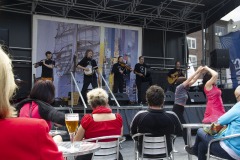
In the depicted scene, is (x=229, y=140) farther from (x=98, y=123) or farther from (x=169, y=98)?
(x=169, y=98)

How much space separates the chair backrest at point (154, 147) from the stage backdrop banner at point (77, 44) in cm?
635

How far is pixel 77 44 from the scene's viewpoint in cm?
922

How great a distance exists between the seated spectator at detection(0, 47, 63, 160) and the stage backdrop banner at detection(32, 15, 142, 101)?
7943 millimetres

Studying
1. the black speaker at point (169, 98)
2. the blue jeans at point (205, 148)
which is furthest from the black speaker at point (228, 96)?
the blue jeans at point (205, 148)

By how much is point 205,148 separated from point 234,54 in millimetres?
6867

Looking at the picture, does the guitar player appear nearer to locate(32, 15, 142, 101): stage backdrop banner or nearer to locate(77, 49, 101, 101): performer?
locate(32, 15, 142, 101): stage backdrop banner

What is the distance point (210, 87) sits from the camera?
376cm

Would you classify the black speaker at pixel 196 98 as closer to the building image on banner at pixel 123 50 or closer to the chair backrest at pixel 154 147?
the building image on banner at pixel 123 50

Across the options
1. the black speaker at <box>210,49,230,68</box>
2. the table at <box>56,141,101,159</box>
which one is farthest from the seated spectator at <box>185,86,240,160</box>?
the black speaker at <box>210,49,230,68</box>

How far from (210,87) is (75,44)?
6.14 metres

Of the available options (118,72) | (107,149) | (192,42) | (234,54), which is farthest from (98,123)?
(192,42)

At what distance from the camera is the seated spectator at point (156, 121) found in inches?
110

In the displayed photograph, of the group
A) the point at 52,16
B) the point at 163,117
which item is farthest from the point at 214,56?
the point at 163,117

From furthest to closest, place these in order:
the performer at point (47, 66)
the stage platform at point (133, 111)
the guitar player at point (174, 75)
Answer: the guitar player at point (174, 75) → the performer at point (47, 66) → the stage platform at point (133, 111)
